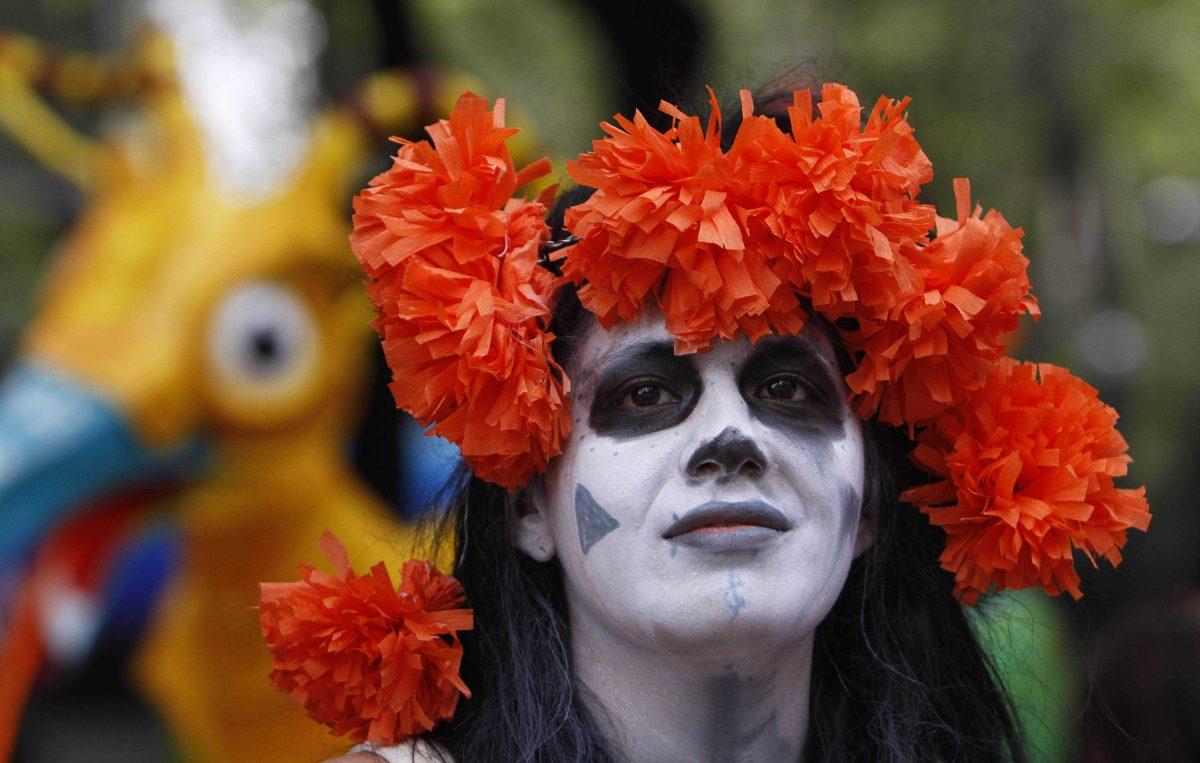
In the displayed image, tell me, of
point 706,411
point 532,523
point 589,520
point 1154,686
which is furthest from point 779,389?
point 1154,686

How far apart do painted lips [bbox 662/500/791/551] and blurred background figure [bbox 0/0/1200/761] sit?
771 millimetres

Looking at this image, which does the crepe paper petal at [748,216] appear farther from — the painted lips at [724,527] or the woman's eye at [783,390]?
the painted lips at [724,527]

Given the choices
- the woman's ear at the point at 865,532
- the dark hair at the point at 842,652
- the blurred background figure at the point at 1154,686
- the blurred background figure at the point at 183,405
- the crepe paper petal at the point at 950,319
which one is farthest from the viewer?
the blurred background figure at the point at 183,405

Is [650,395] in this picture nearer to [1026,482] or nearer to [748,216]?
[748,216]

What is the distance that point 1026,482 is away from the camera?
2484 millimetres

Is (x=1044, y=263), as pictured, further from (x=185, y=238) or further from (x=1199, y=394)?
(x=185, y=238)

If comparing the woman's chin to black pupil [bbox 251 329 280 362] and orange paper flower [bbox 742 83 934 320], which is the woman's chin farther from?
black pupil [bbox 251 329 280 362]

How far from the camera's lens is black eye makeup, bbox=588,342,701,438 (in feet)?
7.81

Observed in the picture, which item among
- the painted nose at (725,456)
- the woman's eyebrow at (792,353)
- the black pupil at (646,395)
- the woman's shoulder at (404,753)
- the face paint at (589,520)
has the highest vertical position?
the woman's eyebrow at (792,353)

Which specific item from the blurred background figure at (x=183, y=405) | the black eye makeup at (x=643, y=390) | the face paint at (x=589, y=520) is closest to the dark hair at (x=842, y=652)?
the black eye makeup at (x=643, y=390)

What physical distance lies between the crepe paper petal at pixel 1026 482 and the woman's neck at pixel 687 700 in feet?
1.16

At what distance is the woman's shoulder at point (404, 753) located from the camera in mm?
2382

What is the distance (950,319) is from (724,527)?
0.47 metres

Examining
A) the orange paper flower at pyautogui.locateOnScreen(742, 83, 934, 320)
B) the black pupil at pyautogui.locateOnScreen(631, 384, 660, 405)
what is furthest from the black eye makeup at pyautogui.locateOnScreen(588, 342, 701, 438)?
the orange paper flower at pyautogui.locateOnScreen(742, 83, 934, 320)
